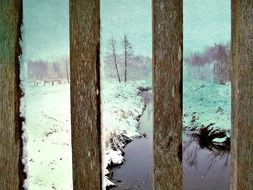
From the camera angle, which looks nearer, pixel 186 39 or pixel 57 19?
pixel 57 19

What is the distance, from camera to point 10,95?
39.3 inches

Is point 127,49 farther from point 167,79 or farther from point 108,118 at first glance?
point 167,79

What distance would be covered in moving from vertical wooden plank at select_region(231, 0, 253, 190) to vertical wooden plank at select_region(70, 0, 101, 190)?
1.15ft

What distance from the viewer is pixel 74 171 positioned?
0.99 meters

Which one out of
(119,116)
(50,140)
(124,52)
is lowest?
(50,140)

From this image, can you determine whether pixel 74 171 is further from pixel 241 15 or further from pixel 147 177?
pixel 147 177

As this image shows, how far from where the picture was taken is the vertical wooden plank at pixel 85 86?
97cm

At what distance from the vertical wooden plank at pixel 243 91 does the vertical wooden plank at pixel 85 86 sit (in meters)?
0.35

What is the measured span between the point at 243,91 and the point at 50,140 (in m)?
1.71

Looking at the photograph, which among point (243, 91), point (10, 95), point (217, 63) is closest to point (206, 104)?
point (217, 63)

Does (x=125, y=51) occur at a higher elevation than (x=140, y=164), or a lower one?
higher

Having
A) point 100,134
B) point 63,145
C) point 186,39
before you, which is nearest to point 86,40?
Answer: point 100,134

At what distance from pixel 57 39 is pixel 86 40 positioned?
1005 mm

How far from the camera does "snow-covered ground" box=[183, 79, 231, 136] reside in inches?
95.5
